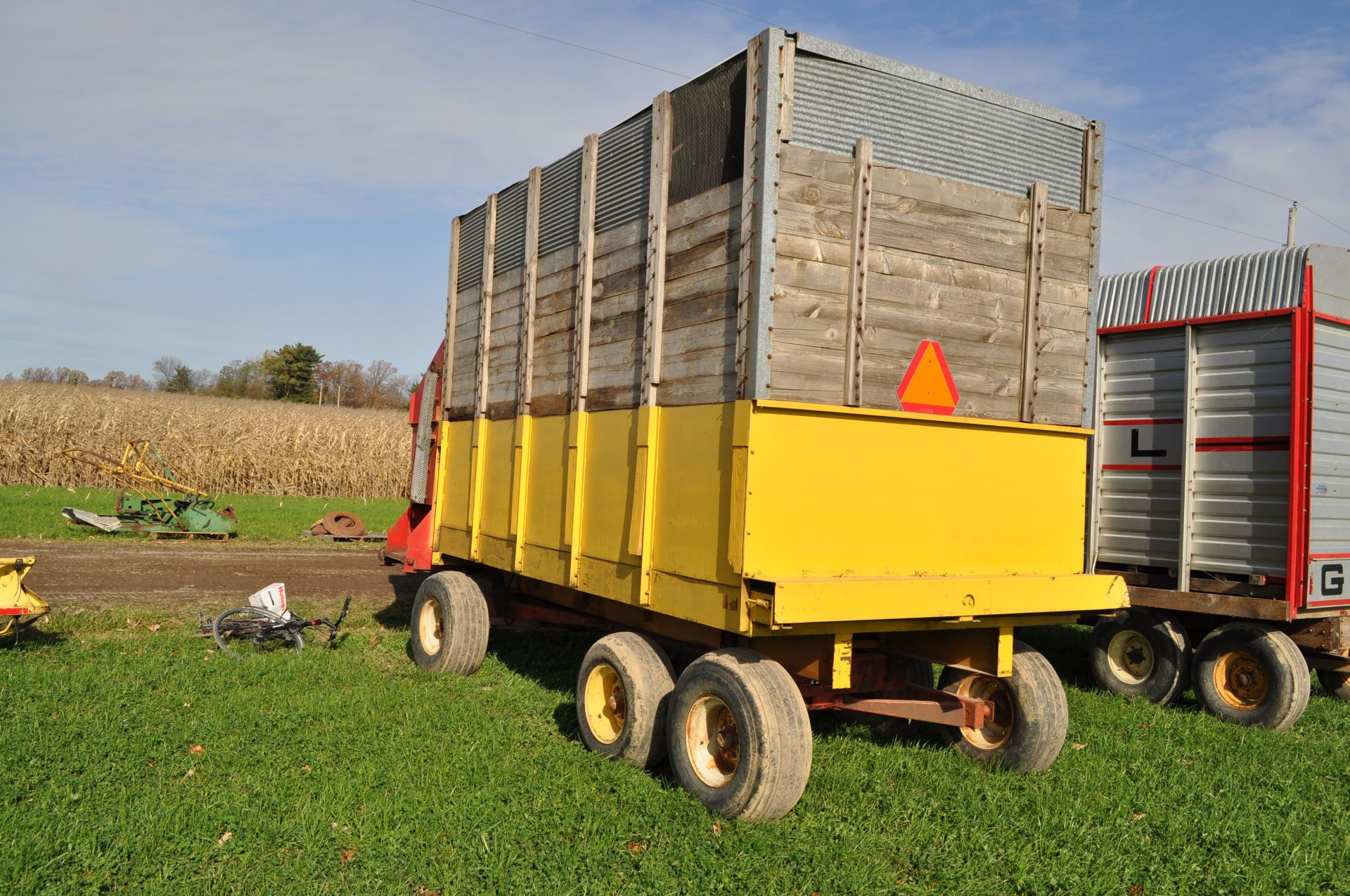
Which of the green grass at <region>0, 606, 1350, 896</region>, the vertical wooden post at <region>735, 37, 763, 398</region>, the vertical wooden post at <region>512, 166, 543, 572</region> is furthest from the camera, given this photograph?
the vertical wooden post at <region>512, 166, 543, 572</region>

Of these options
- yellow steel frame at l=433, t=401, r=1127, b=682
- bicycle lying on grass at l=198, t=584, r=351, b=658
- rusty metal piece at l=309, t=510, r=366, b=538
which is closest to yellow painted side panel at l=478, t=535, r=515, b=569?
yellow steel frame at l=433, t=401, r=1127, b=682

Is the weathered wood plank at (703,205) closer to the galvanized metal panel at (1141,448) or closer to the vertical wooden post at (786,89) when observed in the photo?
the vertical wooden post at (786,89)

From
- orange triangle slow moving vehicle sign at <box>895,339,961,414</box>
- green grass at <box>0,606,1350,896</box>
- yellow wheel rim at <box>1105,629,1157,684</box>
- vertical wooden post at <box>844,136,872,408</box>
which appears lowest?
green grass at <box>0,606,1350,896</box>

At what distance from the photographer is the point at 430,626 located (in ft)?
28.8

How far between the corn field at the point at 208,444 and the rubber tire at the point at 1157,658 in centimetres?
2169

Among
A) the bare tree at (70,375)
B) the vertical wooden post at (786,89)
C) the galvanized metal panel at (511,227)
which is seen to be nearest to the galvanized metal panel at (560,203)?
the galvanized metal panel at (511,227)

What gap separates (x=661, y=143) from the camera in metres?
6.04

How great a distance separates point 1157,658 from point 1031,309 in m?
3.87

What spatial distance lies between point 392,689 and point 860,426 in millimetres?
4278

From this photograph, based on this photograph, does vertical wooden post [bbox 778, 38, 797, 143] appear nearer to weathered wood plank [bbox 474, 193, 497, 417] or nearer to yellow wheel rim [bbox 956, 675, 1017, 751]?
yellow wheel rim [bbox 956, 675, 1017, 751]

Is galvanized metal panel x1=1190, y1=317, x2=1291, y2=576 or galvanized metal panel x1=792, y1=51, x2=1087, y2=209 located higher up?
galvanized metal panel x1=792, y1=51, x2=1087, y2=209

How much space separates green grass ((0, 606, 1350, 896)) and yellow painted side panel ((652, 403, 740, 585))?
1244 mm

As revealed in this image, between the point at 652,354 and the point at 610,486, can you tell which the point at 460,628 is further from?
the point at 652,354

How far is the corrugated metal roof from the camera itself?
7.59 meters
